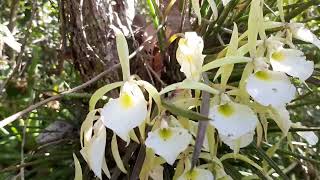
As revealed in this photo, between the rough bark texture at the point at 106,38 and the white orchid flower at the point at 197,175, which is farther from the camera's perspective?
the rough bark texture at the point at 106,38

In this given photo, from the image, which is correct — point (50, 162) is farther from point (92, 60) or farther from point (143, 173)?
point (143, 173)

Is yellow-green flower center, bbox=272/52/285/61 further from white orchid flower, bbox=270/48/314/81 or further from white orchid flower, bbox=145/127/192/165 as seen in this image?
white orchid flower, bbox=145/127/192/165

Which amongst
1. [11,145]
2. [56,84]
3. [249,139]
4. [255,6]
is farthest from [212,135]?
[56,84]

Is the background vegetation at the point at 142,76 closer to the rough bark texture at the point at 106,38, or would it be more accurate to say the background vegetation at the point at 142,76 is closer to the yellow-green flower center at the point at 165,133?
the rough bark texture at the point at 106,38

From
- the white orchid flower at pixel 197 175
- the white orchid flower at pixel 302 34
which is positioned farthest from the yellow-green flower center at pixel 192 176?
the white orchid flower at pixel 302 34

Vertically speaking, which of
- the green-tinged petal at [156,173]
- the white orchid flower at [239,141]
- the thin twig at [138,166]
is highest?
the white orchid flower at [239,141]

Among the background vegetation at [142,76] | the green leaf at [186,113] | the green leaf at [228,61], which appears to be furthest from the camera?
the background vegetation at [142,76]

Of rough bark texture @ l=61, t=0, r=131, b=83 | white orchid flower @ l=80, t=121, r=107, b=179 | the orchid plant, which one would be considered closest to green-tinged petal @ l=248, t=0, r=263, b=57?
the orchid plant

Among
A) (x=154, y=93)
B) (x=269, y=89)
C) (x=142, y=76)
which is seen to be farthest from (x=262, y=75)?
(x=142, y=76)

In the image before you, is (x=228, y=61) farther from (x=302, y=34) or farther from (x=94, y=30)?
(x=94, y=30)
